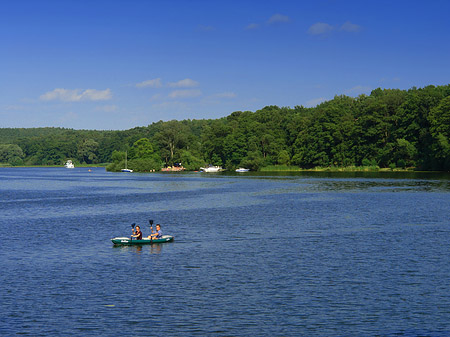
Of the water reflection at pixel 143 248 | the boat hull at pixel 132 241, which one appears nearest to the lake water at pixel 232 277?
the water reflection at pixel 143 248

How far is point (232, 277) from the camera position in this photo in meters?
32.5

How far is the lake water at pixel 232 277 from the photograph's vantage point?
2391 cm

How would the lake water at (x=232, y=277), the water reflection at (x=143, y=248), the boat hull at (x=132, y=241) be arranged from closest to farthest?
1. the lake water at (x=232, y=277)
2. the water reflection at (x=143, y=248)
3. the boat hull at (x=132, y=241)

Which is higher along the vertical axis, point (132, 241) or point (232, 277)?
point (132, 241)

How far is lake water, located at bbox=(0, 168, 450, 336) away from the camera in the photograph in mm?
23906

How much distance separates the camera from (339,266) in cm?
3522

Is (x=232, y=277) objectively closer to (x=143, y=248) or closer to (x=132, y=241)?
(x=143, y=248)

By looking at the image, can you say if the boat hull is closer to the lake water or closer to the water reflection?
the water reflection

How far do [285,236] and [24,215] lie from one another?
37.8m

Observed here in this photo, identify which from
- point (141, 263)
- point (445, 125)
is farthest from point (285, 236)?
point (445, 125)

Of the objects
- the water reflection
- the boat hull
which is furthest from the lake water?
the boat hull

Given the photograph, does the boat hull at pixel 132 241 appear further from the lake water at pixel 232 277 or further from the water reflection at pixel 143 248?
the lake water at pixel 232 277

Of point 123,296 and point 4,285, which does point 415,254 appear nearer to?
point 123,296

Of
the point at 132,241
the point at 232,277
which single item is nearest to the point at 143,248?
the point at 132,241
